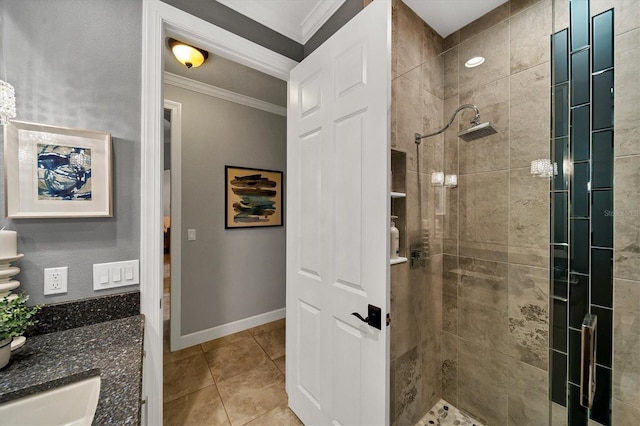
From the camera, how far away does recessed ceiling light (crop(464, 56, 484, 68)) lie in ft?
4.65

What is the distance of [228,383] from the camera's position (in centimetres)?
195

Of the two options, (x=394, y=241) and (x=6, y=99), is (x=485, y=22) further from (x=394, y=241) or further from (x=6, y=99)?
(x=6, y=99)

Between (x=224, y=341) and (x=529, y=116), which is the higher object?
(x=529, y=116)

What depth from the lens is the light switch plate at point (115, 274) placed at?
44.6 inches

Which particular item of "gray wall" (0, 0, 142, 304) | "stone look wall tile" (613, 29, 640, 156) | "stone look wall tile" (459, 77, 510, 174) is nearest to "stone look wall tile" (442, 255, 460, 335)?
"stone look wall tile" (459, 77, 510, 174)

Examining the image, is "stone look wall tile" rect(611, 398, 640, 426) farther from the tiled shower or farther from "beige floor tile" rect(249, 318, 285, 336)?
"beige floor tile" rect(249, 318, 285, 336)

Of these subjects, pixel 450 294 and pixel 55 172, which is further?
→ pixel 450 294

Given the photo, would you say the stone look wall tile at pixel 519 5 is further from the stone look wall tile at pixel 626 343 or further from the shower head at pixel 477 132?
the stone look wall tile at pixel 626 343

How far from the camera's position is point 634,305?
1067 millimetres

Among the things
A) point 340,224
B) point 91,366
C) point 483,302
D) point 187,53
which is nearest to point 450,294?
point 483,302

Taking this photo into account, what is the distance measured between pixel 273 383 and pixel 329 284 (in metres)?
1.25

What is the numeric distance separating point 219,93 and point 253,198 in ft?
3.88

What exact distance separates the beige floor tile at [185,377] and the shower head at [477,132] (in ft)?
8.47

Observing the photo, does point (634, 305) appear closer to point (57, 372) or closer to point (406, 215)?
point (406, 215)
